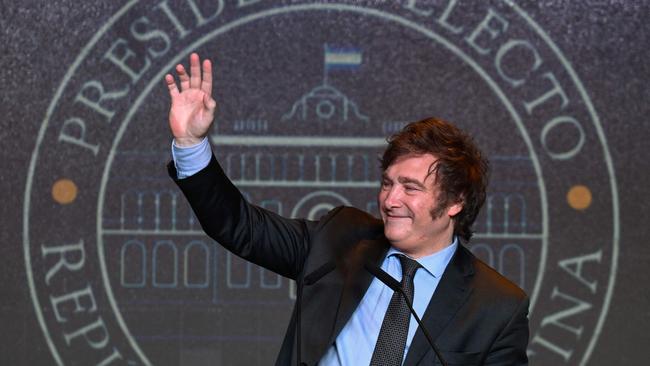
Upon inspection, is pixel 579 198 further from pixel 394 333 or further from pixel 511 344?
pixel 394 333

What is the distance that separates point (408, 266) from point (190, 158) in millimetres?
544

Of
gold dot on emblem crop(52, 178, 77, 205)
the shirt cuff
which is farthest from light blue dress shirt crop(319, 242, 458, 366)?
gold dot on emblem crop(52, 178, 77, 205)

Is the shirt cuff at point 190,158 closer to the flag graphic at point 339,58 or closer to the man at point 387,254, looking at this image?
the man at point 387,254

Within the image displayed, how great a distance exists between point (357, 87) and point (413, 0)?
365 millimetres

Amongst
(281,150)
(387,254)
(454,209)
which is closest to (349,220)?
(387,254)

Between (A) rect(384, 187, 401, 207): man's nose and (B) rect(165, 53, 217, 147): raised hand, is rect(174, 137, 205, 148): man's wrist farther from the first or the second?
(A) rect(384, 187, 401, 207): man's nose

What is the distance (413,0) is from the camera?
13.2ft

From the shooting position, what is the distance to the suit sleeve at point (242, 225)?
2.38 metres

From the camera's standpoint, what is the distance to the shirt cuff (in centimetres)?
234

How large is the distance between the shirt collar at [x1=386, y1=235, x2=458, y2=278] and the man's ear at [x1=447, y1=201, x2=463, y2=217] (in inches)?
3.1

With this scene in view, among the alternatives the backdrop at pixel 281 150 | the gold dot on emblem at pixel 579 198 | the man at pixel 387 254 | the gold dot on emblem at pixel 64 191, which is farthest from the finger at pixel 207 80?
the gold dot on emblem at pixel 579 198

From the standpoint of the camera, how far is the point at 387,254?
2580 millimetres

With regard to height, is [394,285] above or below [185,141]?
below

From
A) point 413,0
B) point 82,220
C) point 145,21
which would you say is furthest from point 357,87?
point 82,220
